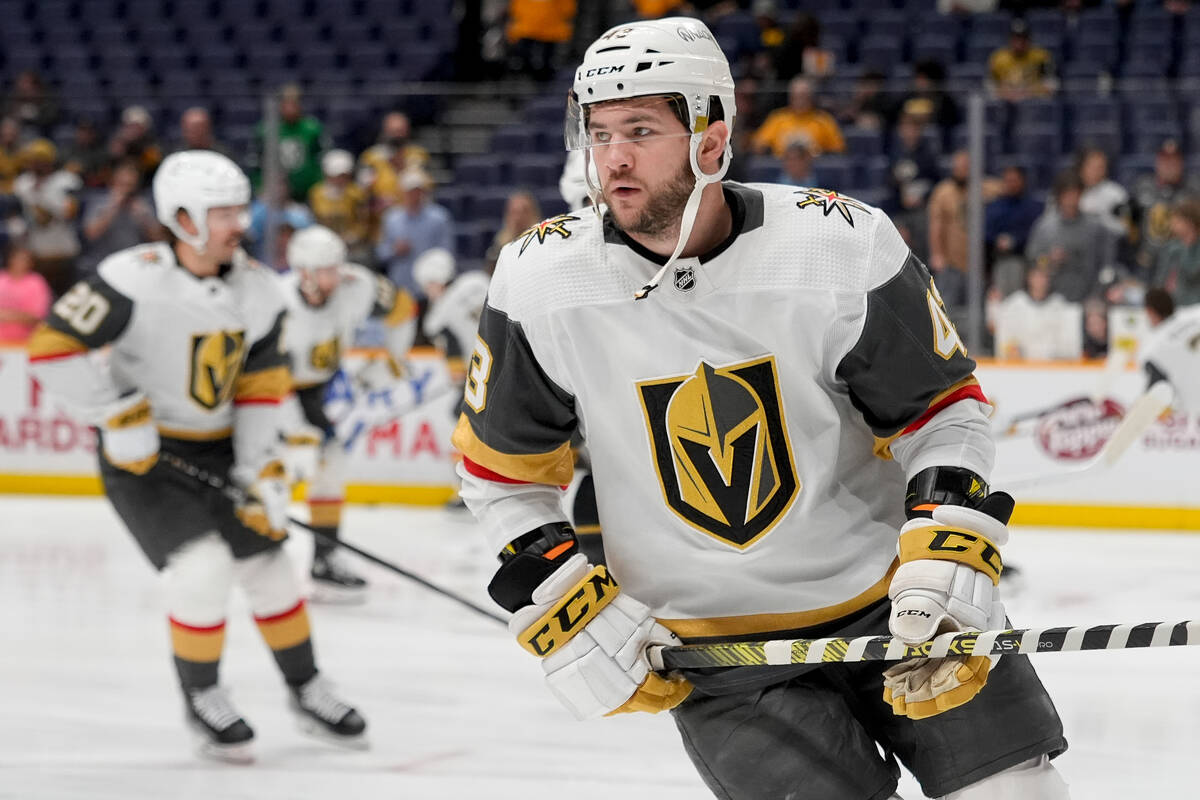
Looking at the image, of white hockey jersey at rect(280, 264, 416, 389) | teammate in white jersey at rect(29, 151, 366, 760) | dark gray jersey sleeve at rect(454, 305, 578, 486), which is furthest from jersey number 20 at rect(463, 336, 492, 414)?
white hockey jersey at rect(280, 264, 416, 389)

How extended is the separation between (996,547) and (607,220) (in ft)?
2.08

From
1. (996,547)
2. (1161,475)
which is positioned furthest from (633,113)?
(1161,475)

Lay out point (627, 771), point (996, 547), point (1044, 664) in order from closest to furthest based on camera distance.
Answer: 1. point (996, 547)
2. point (627, 771)
3. point (1044, 664)

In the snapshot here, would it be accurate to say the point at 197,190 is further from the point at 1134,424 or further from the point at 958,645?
the point at 1134,424

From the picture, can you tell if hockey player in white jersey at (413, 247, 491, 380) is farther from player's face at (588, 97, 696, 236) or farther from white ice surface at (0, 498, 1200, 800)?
player's face at (588, 97, 696, 236)

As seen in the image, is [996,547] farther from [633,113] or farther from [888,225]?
[633,113]

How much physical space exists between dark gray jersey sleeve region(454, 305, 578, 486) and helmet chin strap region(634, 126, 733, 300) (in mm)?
183

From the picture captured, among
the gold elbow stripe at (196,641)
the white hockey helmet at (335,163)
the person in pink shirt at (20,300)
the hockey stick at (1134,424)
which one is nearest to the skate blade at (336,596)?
the gold elbow stripe at (196,641)

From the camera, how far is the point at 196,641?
394cm

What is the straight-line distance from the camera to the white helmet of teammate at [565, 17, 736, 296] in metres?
2.03

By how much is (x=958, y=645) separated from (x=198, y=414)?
2.65 meters

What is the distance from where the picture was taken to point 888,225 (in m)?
2.07

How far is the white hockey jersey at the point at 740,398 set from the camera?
2023 mm

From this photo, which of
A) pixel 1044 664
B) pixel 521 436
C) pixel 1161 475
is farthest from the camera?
pixel 1161 475
